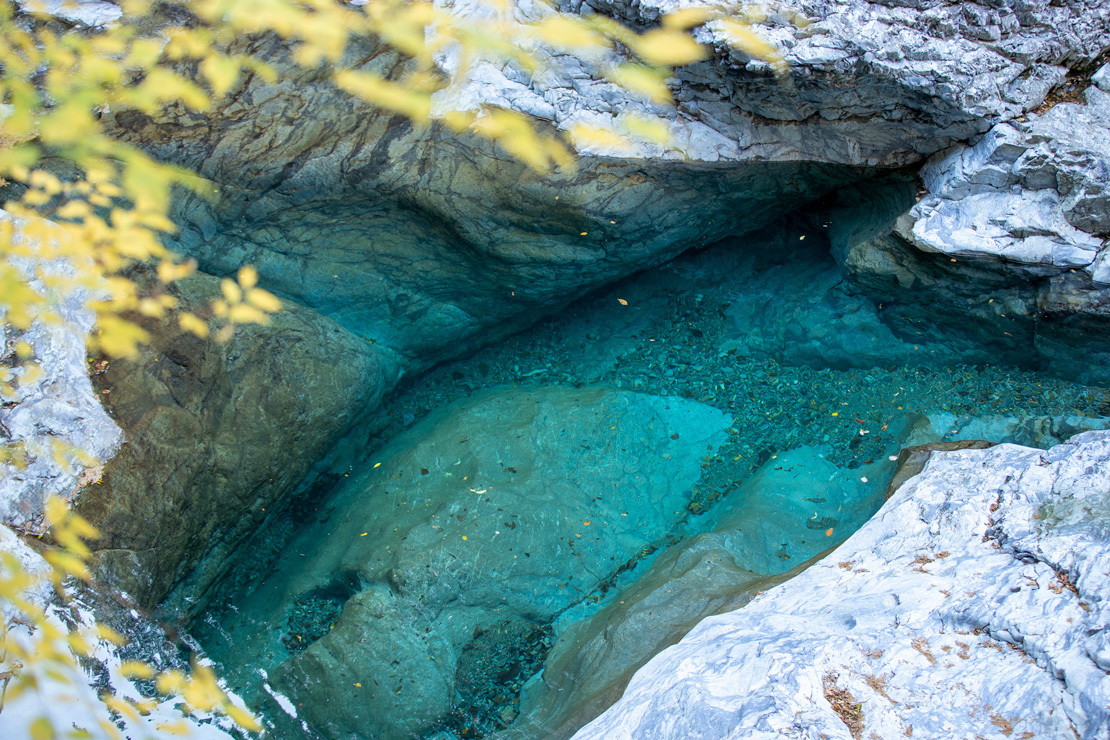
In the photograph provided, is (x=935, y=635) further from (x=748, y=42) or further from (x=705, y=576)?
(x=748, y=42)

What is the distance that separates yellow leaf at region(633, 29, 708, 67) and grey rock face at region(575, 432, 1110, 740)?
6.60 feet

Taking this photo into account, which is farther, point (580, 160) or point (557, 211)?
point (557, 211)

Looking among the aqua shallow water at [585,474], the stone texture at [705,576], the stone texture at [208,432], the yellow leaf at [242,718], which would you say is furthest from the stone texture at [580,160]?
the yellow leaf at [242,718]

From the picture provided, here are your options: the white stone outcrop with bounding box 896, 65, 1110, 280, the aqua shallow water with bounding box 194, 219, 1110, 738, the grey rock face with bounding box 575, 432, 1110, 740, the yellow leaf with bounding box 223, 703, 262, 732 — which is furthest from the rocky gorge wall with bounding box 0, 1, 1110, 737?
the yellow leaf with bounding box 223, 703, 262, 732

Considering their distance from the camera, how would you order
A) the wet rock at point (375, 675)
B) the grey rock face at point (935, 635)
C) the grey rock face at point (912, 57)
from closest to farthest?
the grey rock face at point (935, 635)
the grey rock face at point (912, 57)
the wet rock at point (375, 675)

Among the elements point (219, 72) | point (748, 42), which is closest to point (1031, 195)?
point (748, 42)

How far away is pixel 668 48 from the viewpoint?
2580mm

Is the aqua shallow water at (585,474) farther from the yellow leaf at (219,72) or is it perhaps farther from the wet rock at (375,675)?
the yellow leaf at (219,72)

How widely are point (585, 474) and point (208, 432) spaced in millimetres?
1853

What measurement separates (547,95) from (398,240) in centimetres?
109

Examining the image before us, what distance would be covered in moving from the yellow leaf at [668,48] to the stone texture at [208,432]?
2067mm

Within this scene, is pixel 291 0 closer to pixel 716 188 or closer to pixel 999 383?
pixel 716 188

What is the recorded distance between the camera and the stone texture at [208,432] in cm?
251

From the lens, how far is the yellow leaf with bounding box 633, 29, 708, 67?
2521 mm
